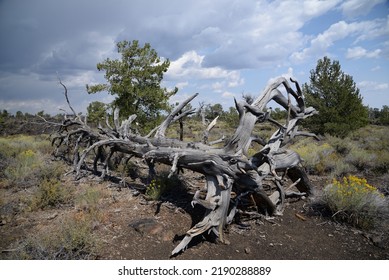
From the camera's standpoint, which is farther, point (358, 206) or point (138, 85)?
point (138, 85)

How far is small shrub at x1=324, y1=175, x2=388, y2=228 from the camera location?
5.30 meters

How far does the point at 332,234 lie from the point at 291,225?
73 cm

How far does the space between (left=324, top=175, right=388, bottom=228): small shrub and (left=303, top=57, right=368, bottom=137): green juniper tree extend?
11584 mm

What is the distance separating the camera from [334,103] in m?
16.4

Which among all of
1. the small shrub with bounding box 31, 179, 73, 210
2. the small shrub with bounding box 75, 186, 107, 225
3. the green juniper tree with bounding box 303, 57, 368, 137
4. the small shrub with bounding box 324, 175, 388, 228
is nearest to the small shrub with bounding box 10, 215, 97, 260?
the small shrub with bounding box 75, 186, 107, 225

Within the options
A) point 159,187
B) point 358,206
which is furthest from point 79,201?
point 358,206

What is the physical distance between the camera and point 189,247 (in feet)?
15.1

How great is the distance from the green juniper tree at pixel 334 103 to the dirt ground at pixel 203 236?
→ 11753 millimetres

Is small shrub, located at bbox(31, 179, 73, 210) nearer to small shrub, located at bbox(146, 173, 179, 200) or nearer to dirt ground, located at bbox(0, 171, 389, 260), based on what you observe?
dirt ground, located at bbox(0, 171, 389, 260)

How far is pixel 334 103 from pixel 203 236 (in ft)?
48.0

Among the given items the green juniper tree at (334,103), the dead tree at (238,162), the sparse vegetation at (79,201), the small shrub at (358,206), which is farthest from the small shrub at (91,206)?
the green juniper tree at (334,103)

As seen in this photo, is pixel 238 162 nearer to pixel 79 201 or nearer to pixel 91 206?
pixel 91 206

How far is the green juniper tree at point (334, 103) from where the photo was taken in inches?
→ 634
